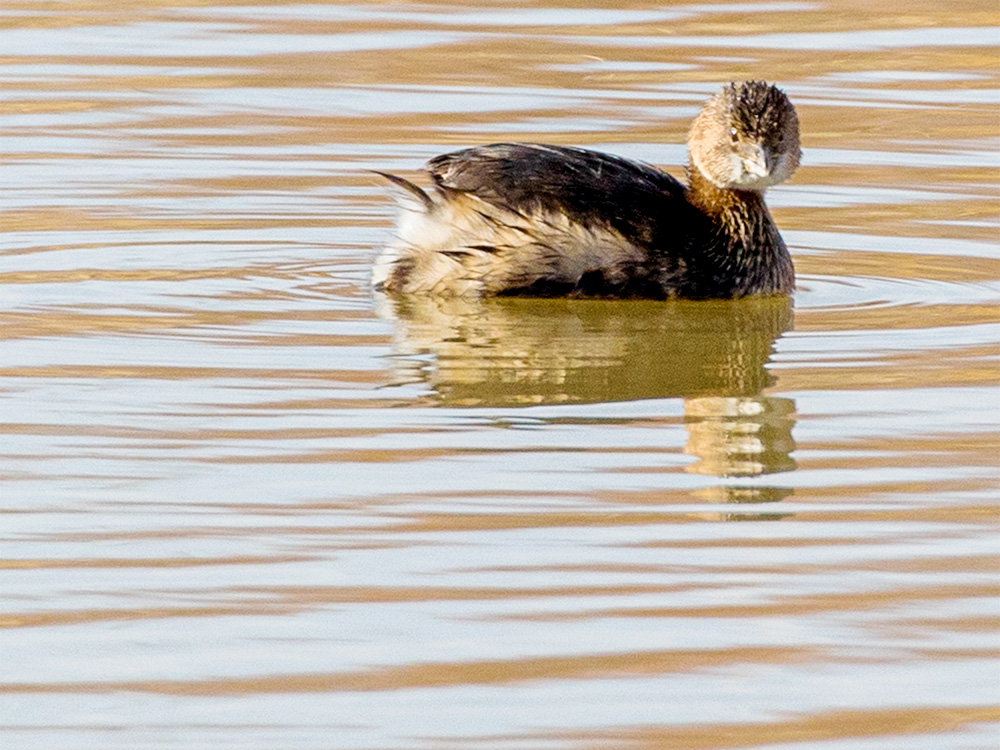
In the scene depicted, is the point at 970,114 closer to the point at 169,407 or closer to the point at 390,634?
the point at 169,407

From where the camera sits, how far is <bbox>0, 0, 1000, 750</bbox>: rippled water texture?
424 cm

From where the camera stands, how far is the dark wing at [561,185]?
7.94m

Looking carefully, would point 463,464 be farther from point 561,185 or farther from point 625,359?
point 561,185

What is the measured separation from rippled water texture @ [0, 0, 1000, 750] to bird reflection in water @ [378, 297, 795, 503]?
2 centimetres

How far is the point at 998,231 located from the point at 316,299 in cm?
288

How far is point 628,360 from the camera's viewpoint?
282 inches

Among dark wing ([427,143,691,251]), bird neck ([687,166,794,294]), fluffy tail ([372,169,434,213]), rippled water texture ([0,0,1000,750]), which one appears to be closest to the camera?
rippled water texture ([0,0,1000,750])

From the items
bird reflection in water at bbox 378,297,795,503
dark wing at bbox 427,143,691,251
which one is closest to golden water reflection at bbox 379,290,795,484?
bird reflection in water at bbox 378,297,795,503

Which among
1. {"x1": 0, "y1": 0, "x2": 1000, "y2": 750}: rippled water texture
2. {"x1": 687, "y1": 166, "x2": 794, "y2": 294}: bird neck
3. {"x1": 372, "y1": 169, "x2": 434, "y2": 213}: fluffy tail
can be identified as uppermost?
{"x1": 372, "y1": 169, "x2": 434, "y2": 213}: fluffy tail

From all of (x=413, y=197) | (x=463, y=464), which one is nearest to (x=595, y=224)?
(x=413, y=197)

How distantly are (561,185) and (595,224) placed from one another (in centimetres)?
17

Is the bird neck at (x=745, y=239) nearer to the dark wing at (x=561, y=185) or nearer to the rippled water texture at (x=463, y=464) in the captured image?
the rippled water texture at (x=463, y=464)

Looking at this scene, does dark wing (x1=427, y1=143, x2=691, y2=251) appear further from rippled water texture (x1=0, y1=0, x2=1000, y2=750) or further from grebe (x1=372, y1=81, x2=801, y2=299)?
rippled water texture (x1=0, y1=0, x2=1000, y2=750)

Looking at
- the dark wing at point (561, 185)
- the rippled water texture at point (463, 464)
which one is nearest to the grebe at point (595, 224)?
the dark wing at point (561, 185)
